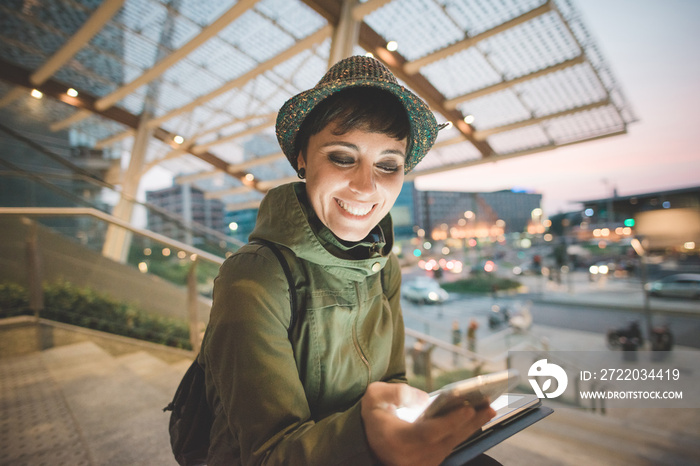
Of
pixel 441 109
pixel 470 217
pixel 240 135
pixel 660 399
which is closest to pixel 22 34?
pixel 240 135

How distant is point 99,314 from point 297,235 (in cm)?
407

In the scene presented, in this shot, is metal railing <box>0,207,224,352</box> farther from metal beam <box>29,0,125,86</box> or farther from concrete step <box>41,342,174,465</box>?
metal beam <box>29,0,125,86</box>

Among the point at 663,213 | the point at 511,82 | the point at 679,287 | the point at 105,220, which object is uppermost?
the point at 511,82

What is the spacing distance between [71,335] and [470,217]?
4484 cm

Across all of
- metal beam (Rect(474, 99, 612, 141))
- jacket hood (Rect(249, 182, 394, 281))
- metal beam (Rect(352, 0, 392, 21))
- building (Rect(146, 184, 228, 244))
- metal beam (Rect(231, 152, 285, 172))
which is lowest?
jacket hood (Rect(249, 182, 394, 281))

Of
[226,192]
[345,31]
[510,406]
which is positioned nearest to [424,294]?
[226,192]

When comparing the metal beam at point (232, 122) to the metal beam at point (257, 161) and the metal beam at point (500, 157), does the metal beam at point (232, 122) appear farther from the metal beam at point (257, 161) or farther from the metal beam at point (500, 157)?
the metal beam at point (500, 157)

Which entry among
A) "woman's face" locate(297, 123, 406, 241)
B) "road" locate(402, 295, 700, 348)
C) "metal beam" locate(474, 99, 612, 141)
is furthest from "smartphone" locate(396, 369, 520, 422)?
"road" locate(402, 295, 700, 348)

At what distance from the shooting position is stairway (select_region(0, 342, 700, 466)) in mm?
1901

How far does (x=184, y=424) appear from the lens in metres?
1.01

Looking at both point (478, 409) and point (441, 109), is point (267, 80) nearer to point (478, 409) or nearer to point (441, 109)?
point (441, 109)

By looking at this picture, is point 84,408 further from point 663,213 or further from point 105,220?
point 663,213

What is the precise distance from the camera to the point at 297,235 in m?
0.95

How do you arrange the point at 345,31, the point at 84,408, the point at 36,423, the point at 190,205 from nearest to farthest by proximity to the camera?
the point at 36,423 → the point at 84,408 → the point at 345,31 → the point at 190,205
